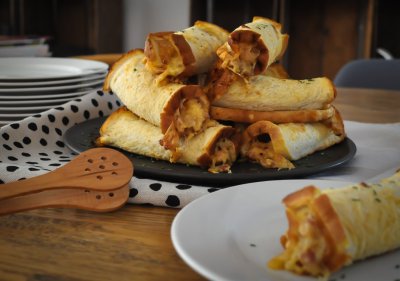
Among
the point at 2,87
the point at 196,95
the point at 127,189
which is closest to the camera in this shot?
the point at 127,189

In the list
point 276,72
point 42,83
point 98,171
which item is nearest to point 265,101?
point 276,72

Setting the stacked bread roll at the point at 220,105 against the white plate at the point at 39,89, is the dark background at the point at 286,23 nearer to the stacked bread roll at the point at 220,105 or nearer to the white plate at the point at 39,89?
the white plate at the point at 39,89

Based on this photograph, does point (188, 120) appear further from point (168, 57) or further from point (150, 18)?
point (150, 18)

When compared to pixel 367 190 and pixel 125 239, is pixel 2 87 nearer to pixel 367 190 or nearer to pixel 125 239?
pixel 125 239

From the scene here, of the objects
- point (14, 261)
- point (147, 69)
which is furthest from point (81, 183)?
point (147, 69)

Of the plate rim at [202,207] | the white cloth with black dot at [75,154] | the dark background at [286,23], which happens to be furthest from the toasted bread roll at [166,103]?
the dark background at [286,23]
